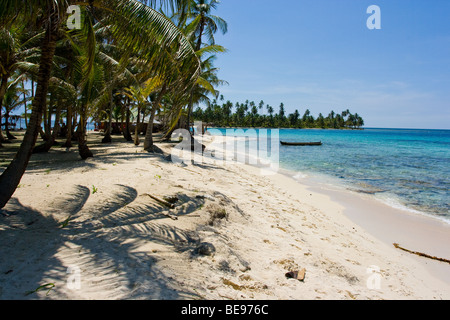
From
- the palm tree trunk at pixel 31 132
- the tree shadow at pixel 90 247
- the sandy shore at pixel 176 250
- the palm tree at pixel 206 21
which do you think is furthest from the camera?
the palm tree at pixel 206 21

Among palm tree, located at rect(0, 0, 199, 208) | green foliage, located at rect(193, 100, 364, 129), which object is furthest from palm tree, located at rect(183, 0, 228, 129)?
green foliage, located at rect(193, 100, 364, 129)

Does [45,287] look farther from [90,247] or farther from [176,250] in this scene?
[176,250]

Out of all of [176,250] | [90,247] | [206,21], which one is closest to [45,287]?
[90,247]

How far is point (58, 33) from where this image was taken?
490 cm

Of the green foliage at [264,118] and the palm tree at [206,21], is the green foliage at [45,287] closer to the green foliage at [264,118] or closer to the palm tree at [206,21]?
the palm tree at [206,21]

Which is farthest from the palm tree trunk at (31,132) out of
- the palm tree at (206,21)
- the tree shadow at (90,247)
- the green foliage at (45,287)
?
the palm tree at (206,21)

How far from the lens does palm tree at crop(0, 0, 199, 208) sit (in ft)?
13.0

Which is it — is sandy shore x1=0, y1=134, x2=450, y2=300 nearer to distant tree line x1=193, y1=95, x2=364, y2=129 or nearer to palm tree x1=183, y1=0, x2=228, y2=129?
palm tree x1=183, y1=0, x2=228, y2=129

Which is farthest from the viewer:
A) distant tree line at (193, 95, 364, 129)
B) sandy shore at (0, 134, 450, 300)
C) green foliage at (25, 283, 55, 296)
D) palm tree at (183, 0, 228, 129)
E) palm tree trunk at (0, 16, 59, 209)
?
distant tree line at (193, 95, 364, 129)

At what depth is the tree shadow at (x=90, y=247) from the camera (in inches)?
94.1

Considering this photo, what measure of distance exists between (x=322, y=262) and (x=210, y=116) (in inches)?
3860

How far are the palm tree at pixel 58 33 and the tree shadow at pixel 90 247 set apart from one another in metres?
0.84

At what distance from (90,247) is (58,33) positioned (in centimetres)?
425

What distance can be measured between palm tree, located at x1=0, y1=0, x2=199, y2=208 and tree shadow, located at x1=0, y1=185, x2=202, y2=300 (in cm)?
84
